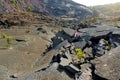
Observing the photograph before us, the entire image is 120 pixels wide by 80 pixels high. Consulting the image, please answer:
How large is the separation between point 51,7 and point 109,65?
441ft

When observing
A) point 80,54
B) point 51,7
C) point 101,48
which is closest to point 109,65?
point 101,48

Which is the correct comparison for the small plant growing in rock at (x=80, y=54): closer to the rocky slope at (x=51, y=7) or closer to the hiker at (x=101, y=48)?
the hiker at (x=101, y=48)

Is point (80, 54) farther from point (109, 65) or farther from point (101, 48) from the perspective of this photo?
point (109, 65)

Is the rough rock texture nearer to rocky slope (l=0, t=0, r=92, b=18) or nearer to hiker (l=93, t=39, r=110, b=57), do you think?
hiker (l=93, t=39, r=110, b=57)

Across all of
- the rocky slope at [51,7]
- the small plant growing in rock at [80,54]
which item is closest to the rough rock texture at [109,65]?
the small plant growing in rock at [80,54]

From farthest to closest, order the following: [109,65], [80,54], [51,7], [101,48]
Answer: [51,7] < [101,48] < [80,54] < [109,65]

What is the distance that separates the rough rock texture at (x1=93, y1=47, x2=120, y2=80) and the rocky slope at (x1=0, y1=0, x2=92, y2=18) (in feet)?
273

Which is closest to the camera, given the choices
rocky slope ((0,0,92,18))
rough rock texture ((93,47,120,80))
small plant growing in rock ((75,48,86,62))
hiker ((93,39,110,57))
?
rough rock texture ((93,47,120,80))

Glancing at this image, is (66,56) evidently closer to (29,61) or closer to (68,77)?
(68,77)

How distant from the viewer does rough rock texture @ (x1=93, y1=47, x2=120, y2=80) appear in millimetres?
20866

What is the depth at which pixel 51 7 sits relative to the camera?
155 metres

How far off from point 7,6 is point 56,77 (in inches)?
3318

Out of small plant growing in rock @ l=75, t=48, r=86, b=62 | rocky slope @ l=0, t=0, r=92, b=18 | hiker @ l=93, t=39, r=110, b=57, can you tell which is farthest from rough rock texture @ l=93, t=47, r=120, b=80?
rocky slope @ l=0, t=0, r=92, b=18

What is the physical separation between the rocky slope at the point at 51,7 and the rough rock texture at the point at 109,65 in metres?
83.1
